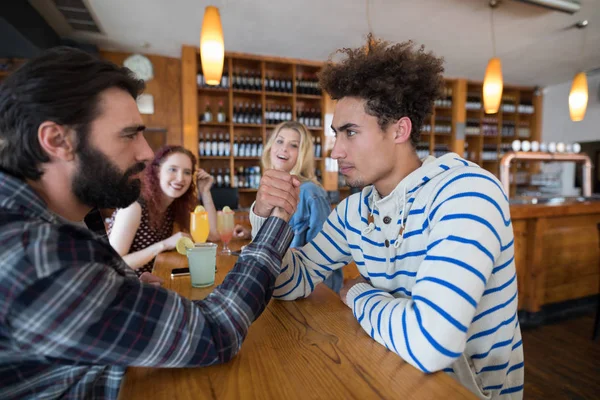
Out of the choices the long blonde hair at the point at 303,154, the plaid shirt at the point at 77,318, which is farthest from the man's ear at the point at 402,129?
the long blonde hair at the point at 303,154

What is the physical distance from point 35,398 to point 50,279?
0.23 meters

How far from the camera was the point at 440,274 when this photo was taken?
2.30 feet

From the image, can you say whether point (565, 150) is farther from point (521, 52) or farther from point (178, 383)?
point (178, 383)

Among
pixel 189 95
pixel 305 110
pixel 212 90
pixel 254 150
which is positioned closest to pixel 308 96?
pixel 305 110

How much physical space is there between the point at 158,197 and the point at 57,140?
1.50m

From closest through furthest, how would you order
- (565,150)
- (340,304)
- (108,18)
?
(340,304) → (565,150) → (108,18)

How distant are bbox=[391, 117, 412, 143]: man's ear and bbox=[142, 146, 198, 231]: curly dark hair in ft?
4.90

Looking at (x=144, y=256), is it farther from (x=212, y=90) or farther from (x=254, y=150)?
(x=212, y=90)

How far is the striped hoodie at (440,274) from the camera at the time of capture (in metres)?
0.67

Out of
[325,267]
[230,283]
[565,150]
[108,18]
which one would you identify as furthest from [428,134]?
[230,283]

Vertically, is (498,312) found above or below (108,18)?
below

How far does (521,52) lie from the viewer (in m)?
4.86

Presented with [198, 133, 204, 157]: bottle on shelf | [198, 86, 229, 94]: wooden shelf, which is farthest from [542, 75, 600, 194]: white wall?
[198, 133, 204, 157]: bottle on shelf

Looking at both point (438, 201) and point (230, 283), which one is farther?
point (438, 201)
